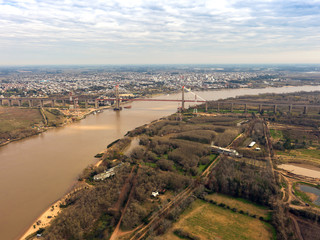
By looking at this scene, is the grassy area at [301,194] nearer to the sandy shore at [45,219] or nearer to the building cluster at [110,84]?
the sandy shore at [45,219]

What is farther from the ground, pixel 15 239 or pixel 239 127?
pixel 239 127

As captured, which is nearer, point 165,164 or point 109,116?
point 165,164

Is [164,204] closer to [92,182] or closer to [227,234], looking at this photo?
[227,234]

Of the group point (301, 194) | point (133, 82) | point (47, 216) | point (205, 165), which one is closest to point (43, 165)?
point (47, 216)

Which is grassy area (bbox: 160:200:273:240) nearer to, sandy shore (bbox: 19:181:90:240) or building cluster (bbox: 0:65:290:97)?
sandy shore (bbox: 19:181:90:240)

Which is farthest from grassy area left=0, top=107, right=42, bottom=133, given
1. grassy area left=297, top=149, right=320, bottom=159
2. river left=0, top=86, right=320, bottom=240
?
grassy area left=297, top=149, right=320, bottom=159

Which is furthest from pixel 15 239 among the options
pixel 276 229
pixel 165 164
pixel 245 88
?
pixel 245 88

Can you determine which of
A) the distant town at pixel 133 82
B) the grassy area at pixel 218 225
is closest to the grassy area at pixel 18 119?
the distant town at pixel 133 82
